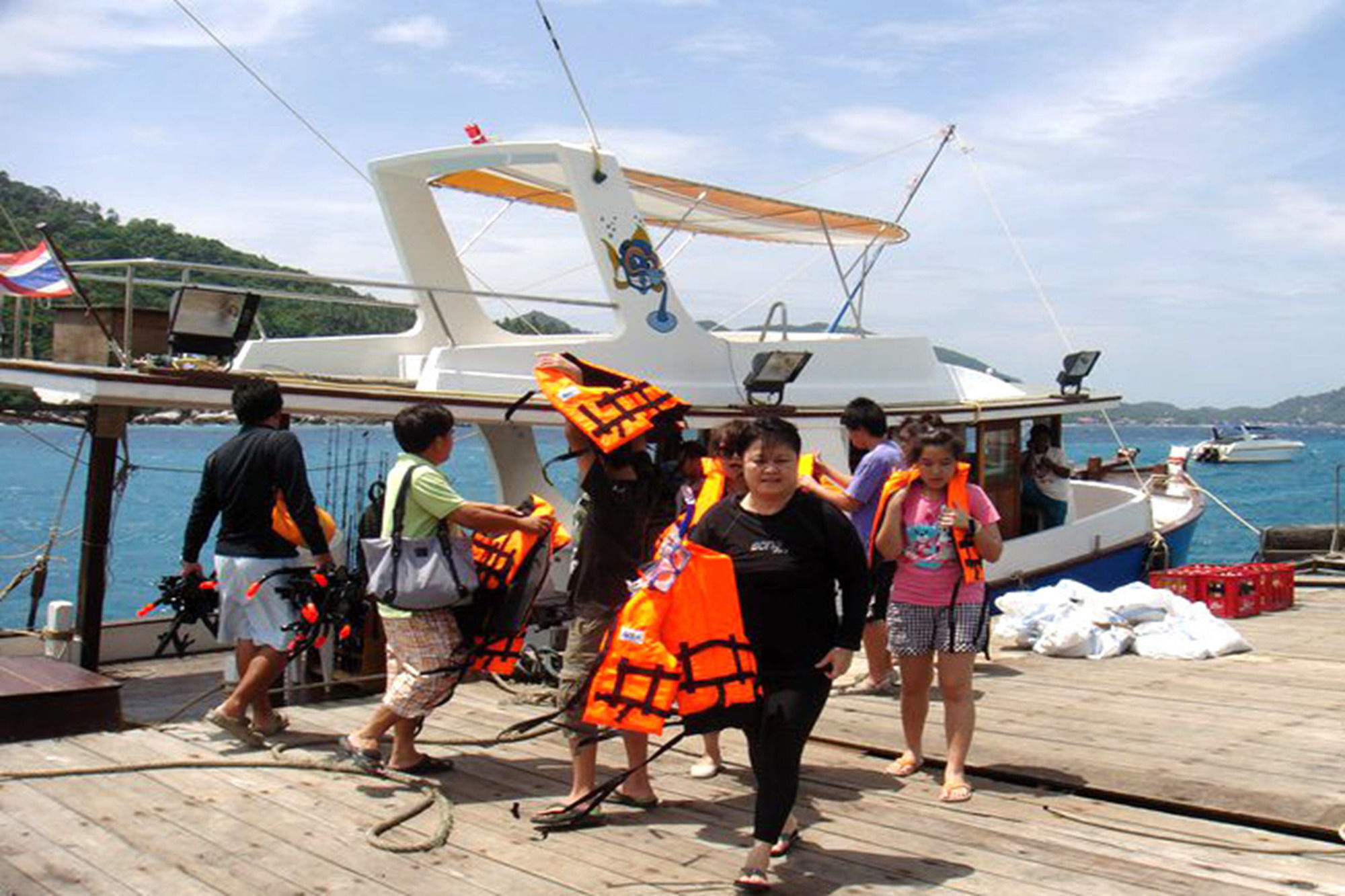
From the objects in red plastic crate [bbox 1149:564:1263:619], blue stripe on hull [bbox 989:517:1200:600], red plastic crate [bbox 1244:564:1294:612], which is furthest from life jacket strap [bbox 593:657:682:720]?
red plastic crate [bbox 1244:564:1294:612]

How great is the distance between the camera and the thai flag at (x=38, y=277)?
7738mm

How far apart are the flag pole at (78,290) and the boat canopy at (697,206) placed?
387 centimetres

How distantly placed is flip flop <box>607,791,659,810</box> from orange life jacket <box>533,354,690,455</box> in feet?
4.49

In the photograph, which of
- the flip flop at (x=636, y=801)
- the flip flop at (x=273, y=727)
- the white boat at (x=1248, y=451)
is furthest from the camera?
the white boat at (x=1248, y=451)

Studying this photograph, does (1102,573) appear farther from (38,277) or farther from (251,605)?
(38,277)

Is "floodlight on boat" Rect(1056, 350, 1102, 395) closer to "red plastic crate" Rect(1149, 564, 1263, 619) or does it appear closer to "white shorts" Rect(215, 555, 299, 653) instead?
"red plastic crate" Rect(1149, 564, 1263, 619)

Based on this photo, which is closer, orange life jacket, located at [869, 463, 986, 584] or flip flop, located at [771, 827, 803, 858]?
flip flop, located at [771, 827, 803, 858]

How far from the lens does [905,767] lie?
5641mm

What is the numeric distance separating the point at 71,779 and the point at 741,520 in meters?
3.05

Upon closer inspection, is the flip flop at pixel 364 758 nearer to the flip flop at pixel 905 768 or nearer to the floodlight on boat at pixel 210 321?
the flip flop at pixel 905 768

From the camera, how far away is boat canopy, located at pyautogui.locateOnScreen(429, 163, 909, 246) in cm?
1137

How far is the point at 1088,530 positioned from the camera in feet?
44.5

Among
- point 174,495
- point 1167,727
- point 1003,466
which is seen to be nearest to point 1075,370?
point 1003,466

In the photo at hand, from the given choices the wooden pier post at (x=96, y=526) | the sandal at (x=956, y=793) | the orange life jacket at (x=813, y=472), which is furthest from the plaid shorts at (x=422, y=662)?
the wooden pier post at (x=96, y=526)
